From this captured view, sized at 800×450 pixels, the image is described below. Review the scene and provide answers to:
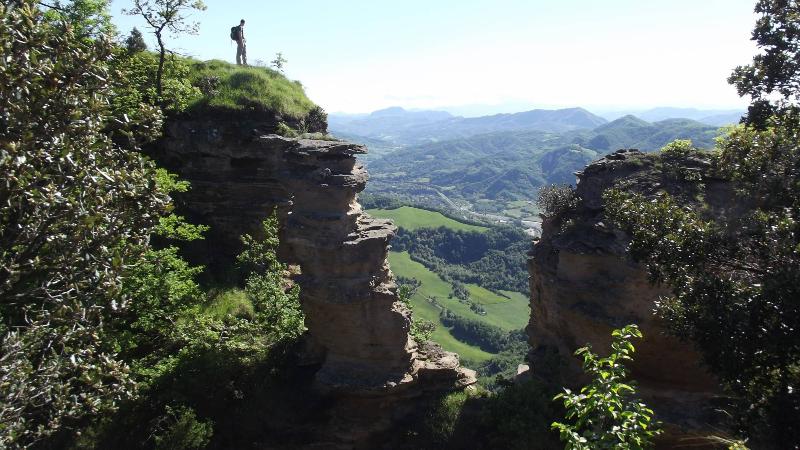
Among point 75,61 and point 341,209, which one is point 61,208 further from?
point 341,209

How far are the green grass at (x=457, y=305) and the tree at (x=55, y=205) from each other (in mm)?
80497

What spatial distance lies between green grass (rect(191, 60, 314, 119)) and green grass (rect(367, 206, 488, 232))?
116218 millimetres

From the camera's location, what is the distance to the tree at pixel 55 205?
639 centimetres

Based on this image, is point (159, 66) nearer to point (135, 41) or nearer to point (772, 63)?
point (135, 41)

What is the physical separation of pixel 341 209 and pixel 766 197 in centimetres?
1253

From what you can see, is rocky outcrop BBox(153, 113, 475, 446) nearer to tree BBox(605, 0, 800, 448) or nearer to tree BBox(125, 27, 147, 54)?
tree BBox(605, 0, 800, 448)

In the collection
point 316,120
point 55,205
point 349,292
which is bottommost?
point 349,292

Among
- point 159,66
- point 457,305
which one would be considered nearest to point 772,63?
point 159,66

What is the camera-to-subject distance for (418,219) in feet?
495

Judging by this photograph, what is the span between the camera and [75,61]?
700 cm

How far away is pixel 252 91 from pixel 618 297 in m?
19.9

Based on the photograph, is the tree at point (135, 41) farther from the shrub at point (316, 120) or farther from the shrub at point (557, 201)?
the shrub at point (557, 201)

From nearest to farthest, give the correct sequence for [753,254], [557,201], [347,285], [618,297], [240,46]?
[753,254] → [618,297] → [347,285] → [557,201] → [240,46]

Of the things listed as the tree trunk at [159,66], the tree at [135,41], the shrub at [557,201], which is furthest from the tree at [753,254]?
the tree at [135,41]
